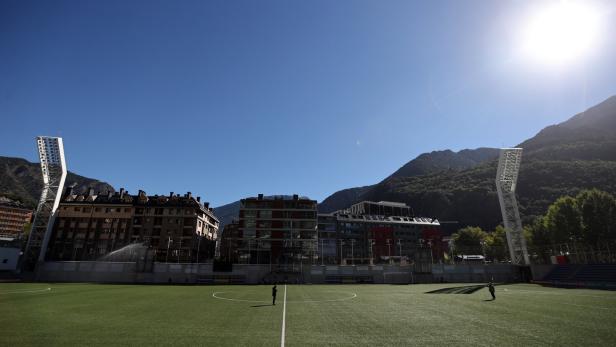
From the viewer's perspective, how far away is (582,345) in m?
13.7

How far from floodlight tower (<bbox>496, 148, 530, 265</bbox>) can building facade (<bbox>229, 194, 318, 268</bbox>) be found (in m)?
53.0

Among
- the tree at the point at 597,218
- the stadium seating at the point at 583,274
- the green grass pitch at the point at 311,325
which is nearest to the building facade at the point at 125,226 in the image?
the green grass pitch at the point at 311,325

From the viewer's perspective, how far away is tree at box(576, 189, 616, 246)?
Result: 67812mm

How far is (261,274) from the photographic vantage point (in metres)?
70.1

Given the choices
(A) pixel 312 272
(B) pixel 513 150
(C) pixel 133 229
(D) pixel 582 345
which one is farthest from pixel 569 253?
(C) pixel 133 229

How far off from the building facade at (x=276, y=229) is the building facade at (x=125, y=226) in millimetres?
15954

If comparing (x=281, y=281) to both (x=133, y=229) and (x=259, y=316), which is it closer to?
(x=259, y=316)

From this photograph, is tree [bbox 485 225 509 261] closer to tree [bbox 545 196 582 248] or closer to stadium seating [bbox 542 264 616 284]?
tree [bbox 545 196 582 248]

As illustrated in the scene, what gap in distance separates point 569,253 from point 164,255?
331 ft

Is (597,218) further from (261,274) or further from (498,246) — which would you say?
(261,274)

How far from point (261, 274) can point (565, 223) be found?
70.7m

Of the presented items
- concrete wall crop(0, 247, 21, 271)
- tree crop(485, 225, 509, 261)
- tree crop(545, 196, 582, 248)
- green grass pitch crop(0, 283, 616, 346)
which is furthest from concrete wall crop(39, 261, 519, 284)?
green grass pitch crop(0, 283, 616, 346)

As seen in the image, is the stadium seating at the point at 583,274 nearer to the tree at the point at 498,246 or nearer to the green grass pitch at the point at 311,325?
the tree at the point at 498,246

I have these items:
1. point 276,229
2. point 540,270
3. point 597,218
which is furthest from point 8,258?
point 597,218
